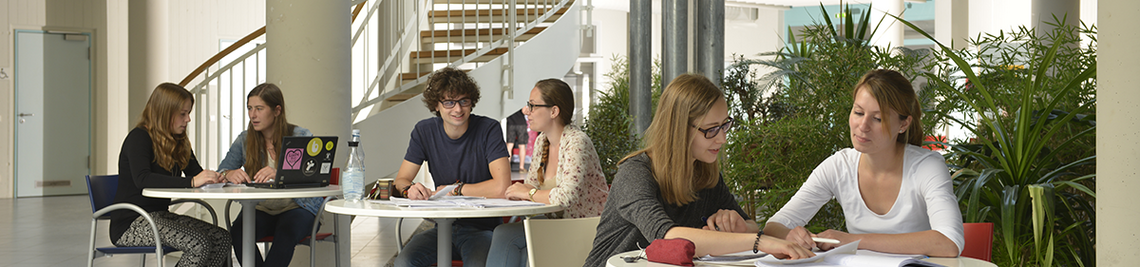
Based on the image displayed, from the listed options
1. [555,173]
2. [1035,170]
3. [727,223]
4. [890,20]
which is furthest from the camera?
[890,20]

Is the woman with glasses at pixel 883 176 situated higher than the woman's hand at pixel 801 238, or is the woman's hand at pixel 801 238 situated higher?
the woman with glasses at pixel 883 176

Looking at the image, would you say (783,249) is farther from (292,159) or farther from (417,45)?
(417,45)

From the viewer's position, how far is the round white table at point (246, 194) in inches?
108

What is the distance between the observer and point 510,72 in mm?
6059

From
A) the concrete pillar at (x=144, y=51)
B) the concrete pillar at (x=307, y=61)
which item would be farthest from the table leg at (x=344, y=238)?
the concrete pillar at (x=144, y=51)

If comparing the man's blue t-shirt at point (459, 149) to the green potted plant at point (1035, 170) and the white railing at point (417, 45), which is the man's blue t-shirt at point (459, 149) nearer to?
the green potted plant at point (1035, 170)

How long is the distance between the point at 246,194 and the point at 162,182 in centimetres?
47

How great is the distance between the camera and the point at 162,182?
2.99 meters

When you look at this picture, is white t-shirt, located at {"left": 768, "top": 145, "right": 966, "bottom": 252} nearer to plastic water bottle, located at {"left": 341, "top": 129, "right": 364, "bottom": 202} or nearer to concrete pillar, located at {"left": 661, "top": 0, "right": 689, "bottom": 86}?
plastic water bottle, located at {"left": 341, "top": 129, "right": 364, "bottom": 202}

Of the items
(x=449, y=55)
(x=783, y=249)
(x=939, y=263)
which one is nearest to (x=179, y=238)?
(x=783, y=249)

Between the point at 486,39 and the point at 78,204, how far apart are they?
4.78m

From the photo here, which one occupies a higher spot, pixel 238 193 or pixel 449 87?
pixel 449 87

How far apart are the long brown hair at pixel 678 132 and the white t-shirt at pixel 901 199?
10.2 inches

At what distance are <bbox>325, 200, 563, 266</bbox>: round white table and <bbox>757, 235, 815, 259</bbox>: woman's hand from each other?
949mm
